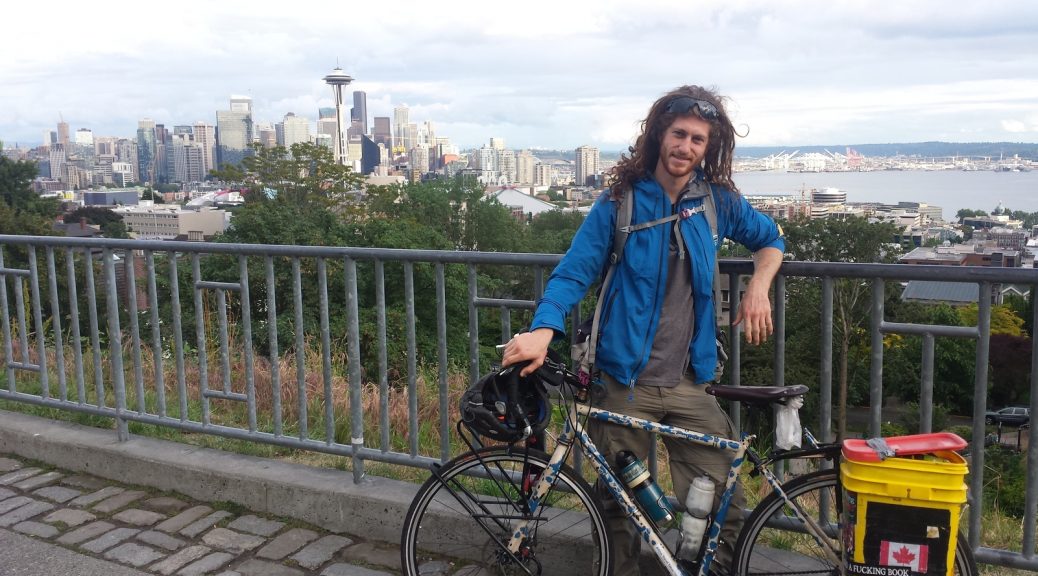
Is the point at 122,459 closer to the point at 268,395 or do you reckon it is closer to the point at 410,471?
the point at 268,395

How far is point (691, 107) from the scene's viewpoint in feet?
10.4

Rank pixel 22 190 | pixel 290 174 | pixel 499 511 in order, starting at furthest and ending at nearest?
pixel 22 190, pixel 290 174, pixel 499 511

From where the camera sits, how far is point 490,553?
353 cm

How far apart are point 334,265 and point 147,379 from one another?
7.47 ft

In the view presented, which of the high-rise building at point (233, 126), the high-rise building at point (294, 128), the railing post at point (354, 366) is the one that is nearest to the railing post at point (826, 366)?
the railing post at point (354, 366)

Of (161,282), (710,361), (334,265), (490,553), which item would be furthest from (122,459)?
(710,361)

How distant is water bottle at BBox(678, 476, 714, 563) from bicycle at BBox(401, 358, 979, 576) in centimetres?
3

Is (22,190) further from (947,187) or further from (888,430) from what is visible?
(947,187)

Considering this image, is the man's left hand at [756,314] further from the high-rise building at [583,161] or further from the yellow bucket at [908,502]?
the high-rise building at [583,161]

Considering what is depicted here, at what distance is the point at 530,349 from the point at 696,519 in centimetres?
85

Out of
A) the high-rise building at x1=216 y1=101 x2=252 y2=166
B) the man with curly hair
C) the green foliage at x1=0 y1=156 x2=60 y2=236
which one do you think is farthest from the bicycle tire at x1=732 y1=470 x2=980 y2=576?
the high-rise building at x1=216 y1=101 x2=252 y2=166

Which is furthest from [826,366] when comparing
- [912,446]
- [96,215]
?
[96,215]

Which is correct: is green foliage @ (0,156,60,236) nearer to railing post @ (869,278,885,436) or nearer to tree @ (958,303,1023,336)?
railing post @ (869,278,885,436)

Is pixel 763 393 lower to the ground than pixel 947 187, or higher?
higher
